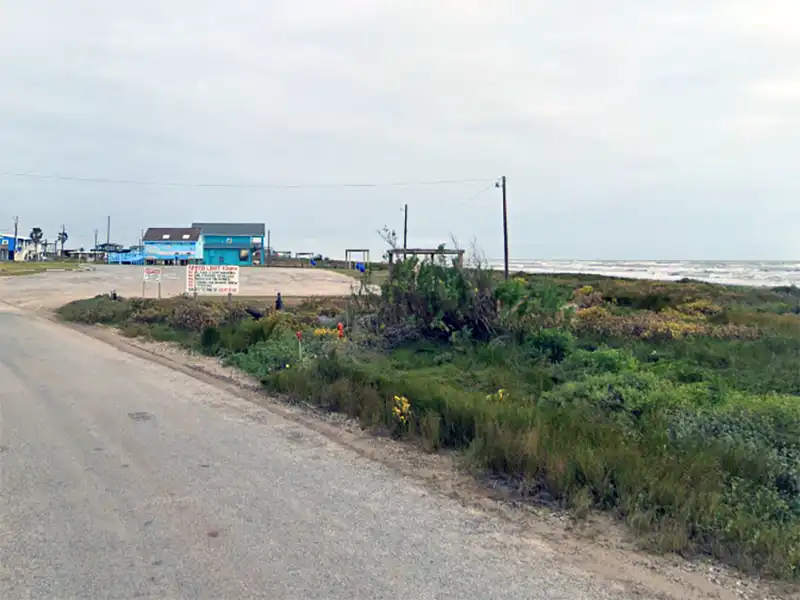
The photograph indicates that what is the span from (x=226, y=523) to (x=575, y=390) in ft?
16.3

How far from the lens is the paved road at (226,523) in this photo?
4078mm

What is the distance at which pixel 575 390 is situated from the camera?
28.1 ft

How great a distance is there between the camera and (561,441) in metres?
6.39

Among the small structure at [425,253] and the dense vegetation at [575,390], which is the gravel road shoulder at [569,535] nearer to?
the dense vegetation at [575,390]

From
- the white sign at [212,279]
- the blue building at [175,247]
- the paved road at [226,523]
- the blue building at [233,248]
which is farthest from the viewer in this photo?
the blue building at [175,247]

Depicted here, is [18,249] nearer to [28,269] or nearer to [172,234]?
[172,234]

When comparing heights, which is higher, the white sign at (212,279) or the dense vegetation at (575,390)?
the white sign at (212,279)

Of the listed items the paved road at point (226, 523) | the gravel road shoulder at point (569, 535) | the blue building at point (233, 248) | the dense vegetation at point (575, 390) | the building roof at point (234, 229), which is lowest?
the gravel road shoulder at point (569, 535)

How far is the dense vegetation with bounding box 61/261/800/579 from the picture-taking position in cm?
525

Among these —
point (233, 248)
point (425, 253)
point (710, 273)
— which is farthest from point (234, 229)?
point (425, 253)

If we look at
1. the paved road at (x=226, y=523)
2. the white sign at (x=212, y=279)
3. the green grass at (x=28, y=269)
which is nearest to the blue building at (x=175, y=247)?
the green grass at (x=28, y=269)

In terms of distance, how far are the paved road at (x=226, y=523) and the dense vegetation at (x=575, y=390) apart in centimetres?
103

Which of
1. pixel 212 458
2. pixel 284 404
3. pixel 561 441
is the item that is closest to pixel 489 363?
pixel 284 404

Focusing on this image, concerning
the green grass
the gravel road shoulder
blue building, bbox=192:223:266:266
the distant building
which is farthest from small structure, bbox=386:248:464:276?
the distant building
